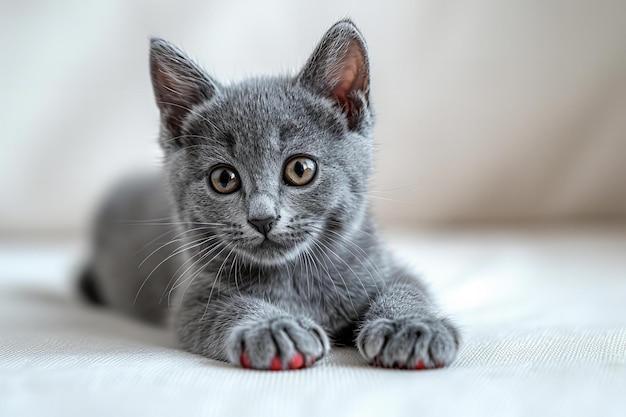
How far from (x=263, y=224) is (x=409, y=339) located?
1.16ft

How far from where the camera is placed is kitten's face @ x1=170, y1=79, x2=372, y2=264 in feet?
4.50

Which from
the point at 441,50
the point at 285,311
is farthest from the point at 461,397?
the point at 441,50

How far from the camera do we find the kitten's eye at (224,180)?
142 centimetres

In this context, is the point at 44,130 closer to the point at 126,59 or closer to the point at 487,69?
the point at 126,59

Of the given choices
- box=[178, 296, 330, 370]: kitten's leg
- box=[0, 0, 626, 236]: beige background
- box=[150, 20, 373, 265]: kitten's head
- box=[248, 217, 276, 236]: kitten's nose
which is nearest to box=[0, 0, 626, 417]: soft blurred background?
box=[0, 0, 626, 236]: beige background

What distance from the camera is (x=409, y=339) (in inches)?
47.9

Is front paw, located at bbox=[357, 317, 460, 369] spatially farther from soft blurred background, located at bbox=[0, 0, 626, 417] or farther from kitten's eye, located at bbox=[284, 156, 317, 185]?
soft blurred background, located at bbox=[0, 0, 626, 417]

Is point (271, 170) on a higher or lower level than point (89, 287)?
higher

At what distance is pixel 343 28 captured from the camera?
4.85 ft

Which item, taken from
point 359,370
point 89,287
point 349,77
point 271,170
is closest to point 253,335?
point 359,370

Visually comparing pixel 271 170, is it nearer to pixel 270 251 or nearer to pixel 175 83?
pixel 270 251

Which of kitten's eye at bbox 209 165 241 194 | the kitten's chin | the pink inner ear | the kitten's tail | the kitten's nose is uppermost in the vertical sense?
the pink inner ear

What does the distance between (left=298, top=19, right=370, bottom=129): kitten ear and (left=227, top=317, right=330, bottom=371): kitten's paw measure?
53 centimetres

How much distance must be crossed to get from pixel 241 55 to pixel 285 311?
5.68ft
